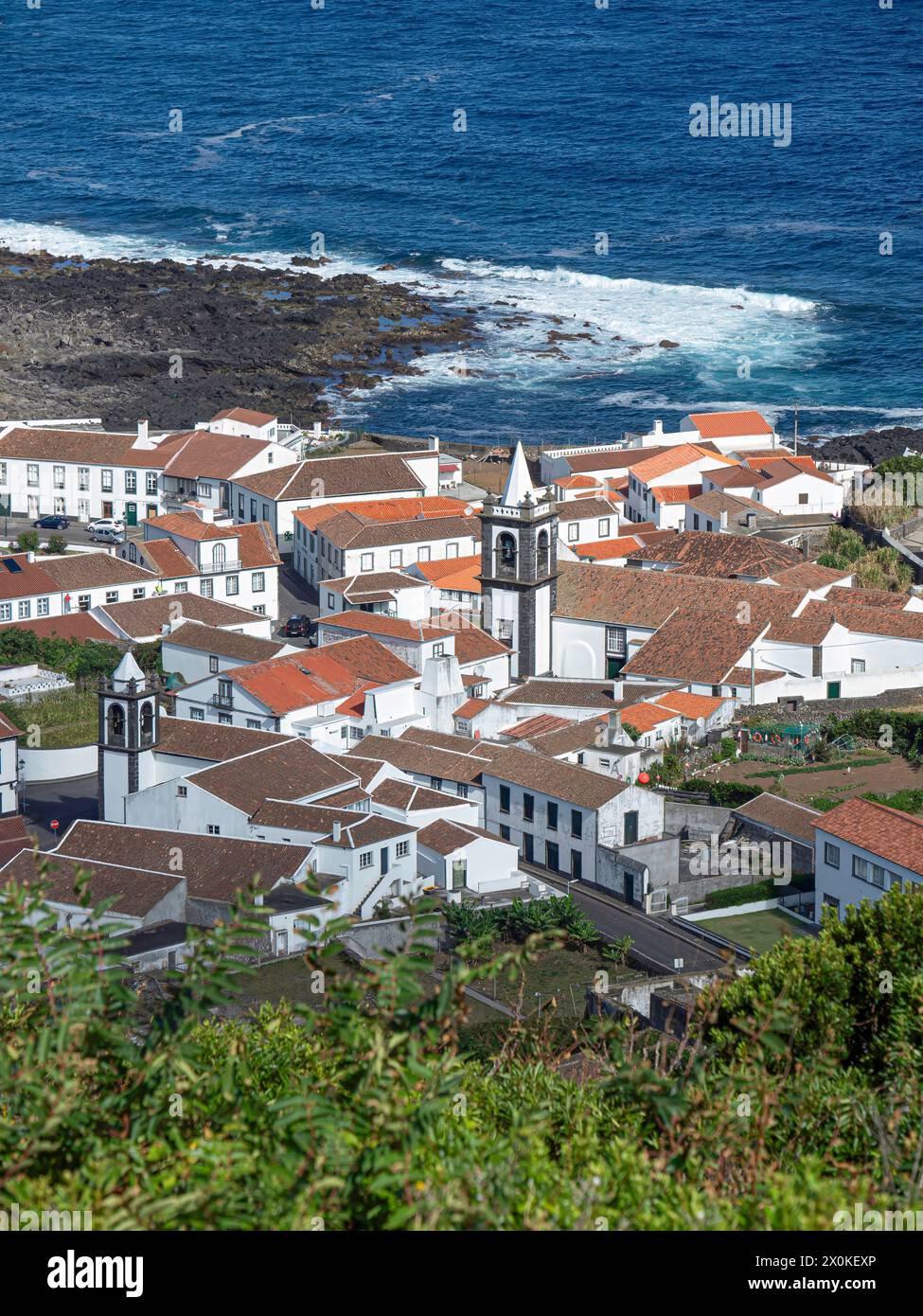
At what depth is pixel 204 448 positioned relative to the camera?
73.5m

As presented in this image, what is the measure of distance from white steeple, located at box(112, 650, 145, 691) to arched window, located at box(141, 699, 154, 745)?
0.60 meters

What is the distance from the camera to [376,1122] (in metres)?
15.6

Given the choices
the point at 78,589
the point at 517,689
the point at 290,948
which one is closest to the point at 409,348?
the point at 78,589

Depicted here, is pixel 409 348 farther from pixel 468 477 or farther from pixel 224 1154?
pixel 224 1154

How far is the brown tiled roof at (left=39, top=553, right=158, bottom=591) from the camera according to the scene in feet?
199

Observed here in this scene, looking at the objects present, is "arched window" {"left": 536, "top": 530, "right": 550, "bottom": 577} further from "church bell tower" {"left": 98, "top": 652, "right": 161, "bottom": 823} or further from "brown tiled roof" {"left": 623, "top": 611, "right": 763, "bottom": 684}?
"church bell tower" {"left": 98, "top": 652, "right": 161, "bottom": 823}

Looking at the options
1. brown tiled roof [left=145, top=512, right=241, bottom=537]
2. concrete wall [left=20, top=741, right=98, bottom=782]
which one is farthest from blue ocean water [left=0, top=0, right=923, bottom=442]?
concrete wall [left=20, top=741, right=98, bottom=782]

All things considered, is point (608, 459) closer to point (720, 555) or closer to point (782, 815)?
point (720, 555)

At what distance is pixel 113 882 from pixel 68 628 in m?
19.8

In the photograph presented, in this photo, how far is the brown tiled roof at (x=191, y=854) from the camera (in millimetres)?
39906

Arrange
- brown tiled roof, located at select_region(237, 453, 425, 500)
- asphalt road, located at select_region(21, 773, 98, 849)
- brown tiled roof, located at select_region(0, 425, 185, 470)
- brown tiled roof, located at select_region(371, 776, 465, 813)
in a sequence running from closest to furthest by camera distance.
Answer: brown tiled roof, located at select_region(371, 776, 465, 813) → asphalt road, located at select_region(21, 773, 98, 849) → brown tiled roof, located at select_region(237, 453, 425, 500) → brown tiled roof, located at select_region(0, 425, 185, 470)

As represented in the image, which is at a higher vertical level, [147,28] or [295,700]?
[147,28]

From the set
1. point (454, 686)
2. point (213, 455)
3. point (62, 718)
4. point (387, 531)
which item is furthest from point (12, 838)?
point (213, 455)
